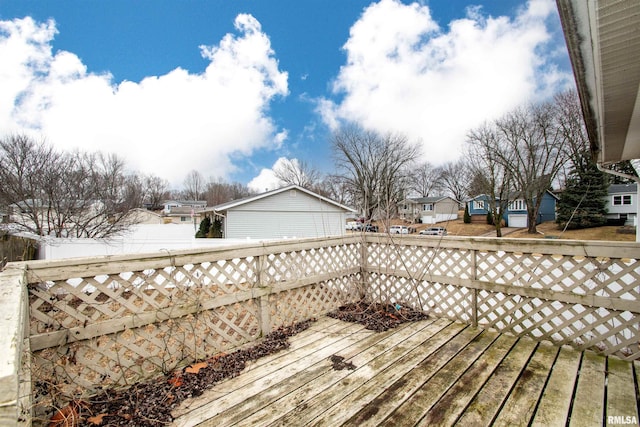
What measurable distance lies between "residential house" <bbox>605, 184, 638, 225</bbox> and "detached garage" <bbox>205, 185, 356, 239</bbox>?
2126cm

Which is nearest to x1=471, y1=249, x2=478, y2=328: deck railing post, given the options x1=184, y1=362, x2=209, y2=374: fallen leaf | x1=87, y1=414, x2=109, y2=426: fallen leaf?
x1=184, y1=362, x2=209, y2=374: fallen leaf

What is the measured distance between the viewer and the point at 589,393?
84.0 inches

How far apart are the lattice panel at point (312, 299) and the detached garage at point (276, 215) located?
29.8 feet

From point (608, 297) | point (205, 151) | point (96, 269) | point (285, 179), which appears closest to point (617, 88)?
point (608, 297)

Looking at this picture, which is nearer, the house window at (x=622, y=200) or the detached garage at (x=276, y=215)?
the detached garage at (x=276, y=215)

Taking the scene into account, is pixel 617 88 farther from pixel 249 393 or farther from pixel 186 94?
→ pixel 186 94

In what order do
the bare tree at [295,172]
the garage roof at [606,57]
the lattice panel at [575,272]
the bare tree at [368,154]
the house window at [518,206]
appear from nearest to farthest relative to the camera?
the garage roof at [606,57] → the lattice panel at [575,272] → the house window at [518,206] → the bare tree at [368,154] → the bare tree at [295,172]

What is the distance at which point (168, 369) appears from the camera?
8.43ft

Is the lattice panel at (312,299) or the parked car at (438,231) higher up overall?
the parked car at (438,231)

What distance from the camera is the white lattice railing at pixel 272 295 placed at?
2.07 metres

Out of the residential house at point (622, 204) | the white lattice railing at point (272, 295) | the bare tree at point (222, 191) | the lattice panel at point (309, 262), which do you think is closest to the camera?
the white lattice railing at point (272, 295)

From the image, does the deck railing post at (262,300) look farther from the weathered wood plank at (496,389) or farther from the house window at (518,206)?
the house window at (518,206)

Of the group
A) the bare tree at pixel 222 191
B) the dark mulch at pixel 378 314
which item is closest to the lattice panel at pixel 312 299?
the dark mulch at pixel 378 314

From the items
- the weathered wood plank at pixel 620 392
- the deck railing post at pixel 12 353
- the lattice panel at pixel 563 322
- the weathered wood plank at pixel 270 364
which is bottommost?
the weathered wood plank at pixel 620 392
